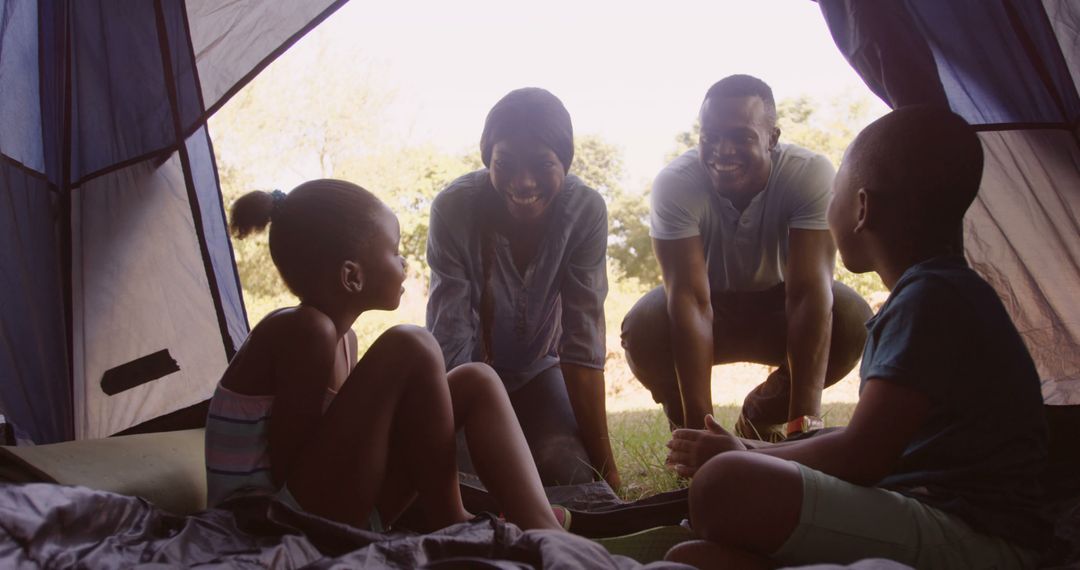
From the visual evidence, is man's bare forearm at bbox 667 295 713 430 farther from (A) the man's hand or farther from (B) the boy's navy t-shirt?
(B) the boy's navy t-shirt

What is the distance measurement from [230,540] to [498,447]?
504 mm

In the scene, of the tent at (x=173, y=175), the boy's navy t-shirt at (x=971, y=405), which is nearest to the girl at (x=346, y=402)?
the boy's navy t-shirt at (x=971, y=405)

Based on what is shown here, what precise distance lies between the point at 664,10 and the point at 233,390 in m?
12.3

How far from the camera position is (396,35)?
11.4 m

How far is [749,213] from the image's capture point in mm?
2555

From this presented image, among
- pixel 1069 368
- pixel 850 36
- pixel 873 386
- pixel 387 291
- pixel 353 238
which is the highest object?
pixel 850 36

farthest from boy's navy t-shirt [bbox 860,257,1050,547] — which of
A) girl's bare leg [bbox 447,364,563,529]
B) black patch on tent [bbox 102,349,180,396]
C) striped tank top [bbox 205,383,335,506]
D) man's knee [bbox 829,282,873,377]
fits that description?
black patch on tent [bbox 102,349,180,396]

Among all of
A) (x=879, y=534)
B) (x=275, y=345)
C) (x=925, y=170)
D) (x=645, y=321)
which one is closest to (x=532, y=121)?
(x=645, y=321)

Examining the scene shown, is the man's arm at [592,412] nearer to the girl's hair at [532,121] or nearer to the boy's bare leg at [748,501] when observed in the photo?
the girl's hair at [532,121]

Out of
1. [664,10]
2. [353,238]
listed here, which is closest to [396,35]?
[664,10]

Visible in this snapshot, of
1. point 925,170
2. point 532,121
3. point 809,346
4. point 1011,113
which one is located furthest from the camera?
point 809,346

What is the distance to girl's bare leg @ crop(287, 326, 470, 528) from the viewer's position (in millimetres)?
1541

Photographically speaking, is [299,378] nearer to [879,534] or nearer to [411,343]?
[411,343]

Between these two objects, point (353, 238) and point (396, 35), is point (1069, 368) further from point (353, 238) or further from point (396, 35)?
point (396, 35)
